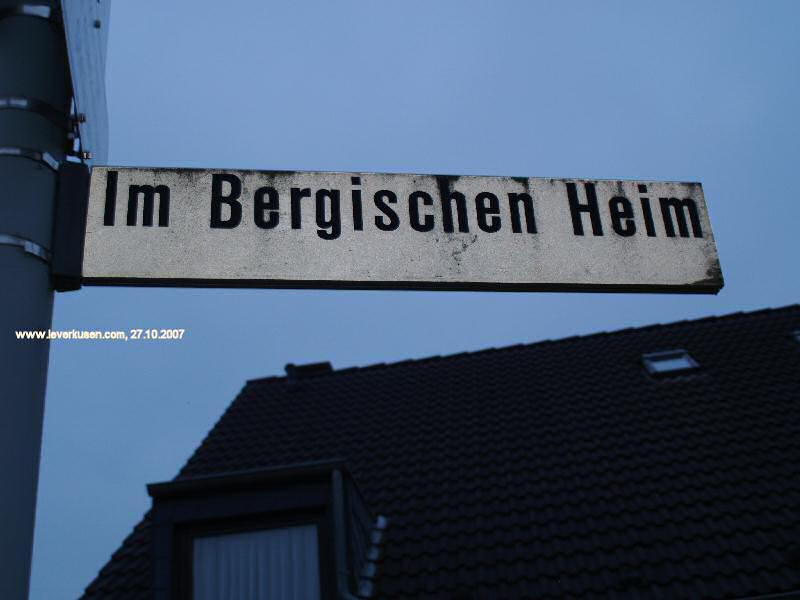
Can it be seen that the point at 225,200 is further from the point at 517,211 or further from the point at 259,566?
the point at 259,566

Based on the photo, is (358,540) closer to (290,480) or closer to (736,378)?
(290,480)

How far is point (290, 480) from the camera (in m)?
7.61

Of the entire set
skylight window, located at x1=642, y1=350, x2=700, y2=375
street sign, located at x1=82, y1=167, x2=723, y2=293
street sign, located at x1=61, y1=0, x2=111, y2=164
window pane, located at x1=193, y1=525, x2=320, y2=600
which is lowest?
window pane, located at x1=193, y1=525, x2=320, y2=600

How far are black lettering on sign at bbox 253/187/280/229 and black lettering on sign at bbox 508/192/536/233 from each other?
1.90 ft

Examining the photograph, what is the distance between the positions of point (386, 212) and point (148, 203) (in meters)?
0.56

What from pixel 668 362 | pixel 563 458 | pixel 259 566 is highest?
pixel 668 362

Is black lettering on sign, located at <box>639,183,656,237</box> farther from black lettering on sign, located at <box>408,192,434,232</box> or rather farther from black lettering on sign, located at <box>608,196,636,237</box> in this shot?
black lettering on sign, located at <box>408,192,434,232</box>

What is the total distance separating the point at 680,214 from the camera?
7.27ft

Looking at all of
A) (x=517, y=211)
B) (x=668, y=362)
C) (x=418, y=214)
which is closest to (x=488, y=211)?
(x=517, y=211)

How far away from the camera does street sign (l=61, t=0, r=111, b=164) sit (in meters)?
1.63

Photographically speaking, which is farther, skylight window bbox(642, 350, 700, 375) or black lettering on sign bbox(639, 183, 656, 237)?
skylight window bbox(642, 350, 700, 375)

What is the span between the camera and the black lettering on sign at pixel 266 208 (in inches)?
78.6

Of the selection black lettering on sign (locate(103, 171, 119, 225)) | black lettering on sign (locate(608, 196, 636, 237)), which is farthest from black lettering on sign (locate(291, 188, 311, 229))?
black lettering on sign (locate(608, 196, 636, 237))

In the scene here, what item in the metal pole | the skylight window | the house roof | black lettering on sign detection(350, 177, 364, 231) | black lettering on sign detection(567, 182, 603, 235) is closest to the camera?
the metal pole
